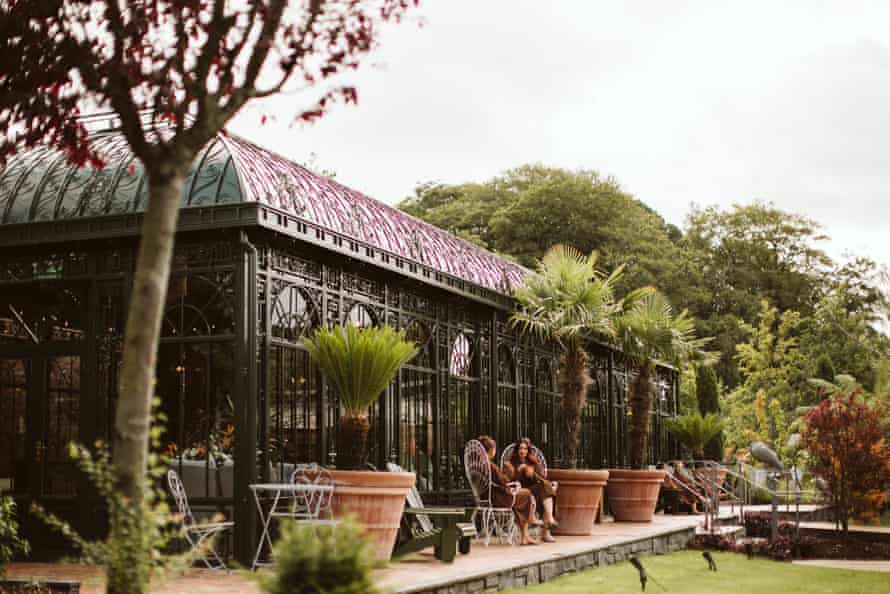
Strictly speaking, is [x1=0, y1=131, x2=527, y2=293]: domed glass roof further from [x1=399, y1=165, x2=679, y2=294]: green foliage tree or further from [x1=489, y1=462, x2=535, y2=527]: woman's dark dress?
[x1=399, y1=165, x2=679, y2=294]: green foliage tree

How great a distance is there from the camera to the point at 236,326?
8.84m

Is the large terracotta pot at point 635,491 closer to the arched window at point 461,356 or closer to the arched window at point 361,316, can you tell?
the arched window at point 461,356

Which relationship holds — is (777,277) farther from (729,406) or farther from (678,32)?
(678,32)

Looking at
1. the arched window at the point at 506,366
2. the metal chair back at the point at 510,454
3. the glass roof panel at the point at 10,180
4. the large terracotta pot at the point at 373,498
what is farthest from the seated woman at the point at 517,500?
the glass roof panel at the point at 10,180

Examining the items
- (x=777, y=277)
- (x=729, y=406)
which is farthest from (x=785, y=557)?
(x=777, y=277)

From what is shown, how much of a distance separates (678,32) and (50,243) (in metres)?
8.51

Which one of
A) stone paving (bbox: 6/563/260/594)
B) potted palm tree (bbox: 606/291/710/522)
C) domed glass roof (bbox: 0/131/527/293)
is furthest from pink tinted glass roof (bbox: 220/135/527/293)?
stone paving (bbox: 6/563/260/594)

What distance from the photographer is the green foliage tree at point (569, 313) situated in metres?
13.3

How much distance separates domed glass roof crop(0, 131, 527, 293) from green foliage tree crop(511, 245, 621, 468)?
2627mm

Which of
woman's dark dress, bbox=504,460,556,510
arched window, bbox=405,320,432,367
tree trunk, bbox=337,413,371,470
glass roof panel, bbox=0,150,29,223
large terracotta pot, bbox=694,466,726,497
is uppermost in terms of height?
glass roof panel, bbox=0,150,29,223

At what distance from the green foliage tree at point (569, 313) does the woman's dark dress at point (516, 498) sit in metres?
1.92

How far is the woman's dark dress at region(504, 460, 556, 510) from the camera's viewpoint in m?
11.9

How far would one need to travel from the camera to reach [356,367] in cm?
870

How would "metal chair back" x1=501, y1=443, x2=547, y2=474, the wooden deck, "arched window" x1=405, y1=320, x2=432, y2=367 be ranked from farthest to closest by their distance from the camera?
1. "metal chair back" x1=501, y1=443, x2=547, y2=474
2. "arched window" x1=405, y1=320, x2=432, y2=367
3. the wooden deck
